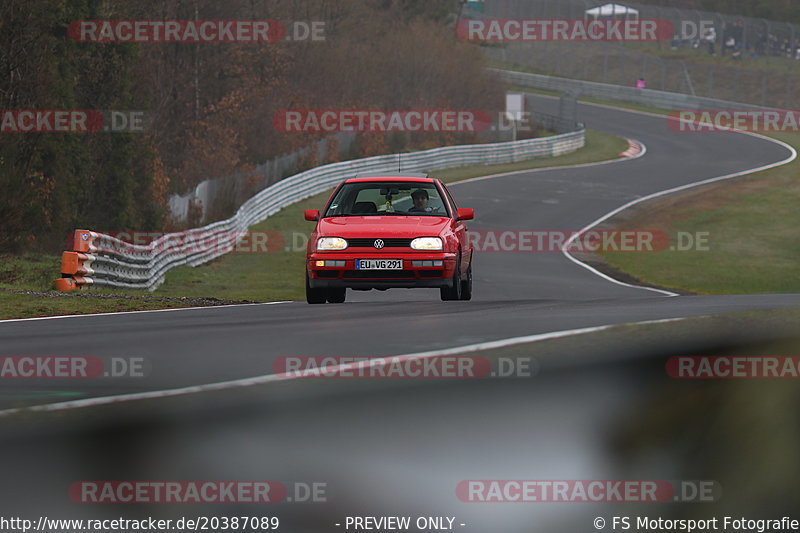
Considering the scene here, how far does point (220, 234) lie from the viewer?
28.0 metres

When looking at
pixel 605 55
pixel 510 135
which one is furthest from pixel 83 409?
pixel 605 55

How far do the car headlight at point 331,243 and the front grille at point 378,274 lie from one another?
31 cm

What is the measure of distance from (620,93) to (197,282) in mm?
66542

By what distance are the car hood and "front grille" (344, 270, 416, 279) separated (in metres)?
0.42

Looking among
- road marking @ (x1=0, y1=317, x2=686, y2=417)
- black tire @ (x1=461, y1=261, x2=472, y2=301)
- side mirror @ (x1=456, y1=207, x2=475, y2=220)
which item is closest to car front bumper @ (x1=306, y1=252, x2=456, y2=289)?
side mirror @ (x1=456, y1=207, x2=475, y2=220)

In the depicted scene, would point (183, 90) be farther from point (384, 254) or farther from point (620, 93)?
point (620, 93)

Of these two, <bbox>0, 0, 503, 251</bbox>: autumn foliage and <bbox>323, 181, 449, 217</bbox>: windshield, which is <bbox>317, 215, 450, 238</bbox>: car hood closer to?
<bbox>323, 181, 449, 217</bbox>: windshield

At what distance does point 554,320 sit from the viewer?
794 centimetres

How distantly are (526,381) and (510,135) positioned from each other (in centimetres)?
5993

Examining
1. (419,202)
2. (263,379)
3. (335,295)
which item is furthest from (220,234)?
(263,379)

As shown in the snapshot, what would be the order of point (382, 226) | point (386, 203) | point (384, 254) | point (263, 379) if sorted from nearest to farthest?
point (263, 379)
point (384, 254)
point (382, 226)
point (386, 203)

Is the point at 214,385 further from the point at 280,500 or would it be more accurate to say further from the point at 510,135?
the point at 510,135

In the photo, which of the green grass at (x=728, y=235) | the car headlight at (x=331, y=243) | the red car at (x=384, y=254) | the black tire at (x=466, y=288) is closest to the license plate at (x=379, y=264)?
the red car at (x=384, y=254)

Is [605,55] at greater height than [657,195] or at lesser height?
greater
